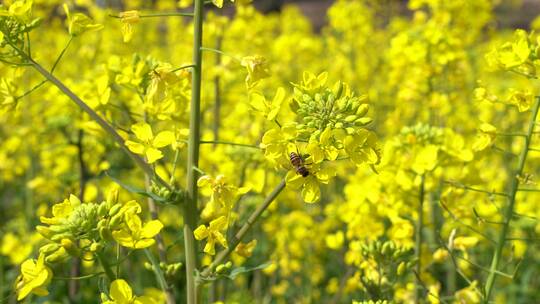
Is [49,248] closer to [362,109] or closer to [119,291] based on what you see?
[119,291]

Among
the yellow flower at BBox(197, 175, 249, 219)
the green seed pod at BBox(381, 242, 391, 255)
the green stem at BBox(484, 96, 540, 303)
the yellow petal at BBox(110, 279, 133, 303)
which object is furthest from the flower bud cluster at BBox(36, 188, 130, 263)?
the green stem at BBox(484, 96, 540, 303)

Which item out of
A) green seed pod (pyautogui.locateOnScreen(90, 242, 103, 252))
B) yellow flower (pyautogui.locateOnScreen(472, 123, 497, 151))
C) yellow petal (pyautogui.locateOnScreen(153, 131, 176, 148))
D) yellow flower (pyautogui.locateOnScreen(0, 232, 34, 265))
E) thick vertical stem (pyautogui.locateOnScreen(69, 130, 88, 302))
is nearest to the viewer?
green seed pod (pyautogui.locateOnScreen(90, 242, 103, 252))

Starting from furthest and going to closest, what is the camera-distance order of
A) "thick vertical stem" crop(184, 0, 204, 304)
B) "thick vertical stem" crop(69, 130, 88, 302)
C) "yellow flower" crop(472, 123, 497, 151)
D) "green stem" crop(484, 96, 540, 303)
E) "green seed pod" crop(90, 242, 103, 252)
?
"thick vertical stem" crop(69, 130, 88, 302) < "yellow flower" crop(472, 123, 497, 151) < "green stem" crop(484, 96, 540, 303) < "thick vertical stem" crop(184, 0, 204, 304) < "green seed pod" crop(90, 242, 103, 252)

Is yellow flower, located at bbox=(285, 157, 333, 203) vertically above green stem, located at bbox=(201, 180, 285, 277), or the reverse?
yellow flower, located at bbox=(285, 157, 333, 203)

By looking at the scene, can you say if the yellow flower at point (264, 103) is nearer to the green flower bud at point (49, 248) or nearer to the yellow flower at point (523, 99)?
the green flower bud at point (49, 248)

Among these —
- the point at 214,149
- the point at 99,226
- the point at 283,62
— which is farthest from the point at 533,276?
the point at 99,226

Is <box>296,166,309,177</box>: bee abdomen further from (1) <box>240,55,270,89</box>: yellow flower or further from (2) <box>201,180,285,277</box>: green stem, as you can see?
(1) <box>240,55,270,89</box>: yellow flower

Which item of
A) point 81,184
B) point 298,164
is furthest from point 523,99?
point 81,184

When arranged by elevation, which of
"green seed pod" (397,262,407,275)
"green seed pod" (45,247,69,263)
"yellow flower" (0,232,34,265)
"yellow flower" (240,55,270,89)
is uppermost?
"yellow flower" (240,55,270,89)
